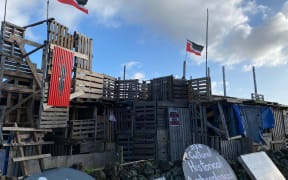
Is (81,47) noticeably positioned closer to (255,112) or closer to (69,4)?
(69,4)

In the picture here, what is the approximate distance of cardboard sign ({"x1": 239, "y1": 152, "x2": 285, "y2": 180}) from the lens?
9.01 metres

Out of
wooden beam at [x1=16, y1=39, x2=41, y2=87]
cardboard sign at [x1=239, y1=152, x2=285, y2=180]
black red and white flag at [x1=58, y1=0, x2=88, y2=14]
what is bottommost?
cardboard sign at [x1=239, y1=152, x2=285, y2=180]

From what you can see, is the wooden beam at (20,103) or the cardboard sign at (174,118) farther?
the cardboard sign at (174,118)

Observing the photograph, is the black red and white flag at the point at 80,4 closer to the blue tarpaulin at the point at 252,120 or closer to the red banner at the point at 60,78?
the red banner at the point at 60,78

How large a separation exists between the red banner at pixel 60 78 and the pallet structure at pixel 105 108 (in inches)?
10.0

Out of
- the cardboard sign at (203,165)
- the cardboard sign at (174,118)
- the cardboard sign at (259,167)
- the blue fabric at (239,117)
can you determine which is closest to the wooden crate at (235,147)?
the blue fabric at (239,117)

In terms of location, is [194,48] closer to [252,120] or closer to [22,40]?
[252,120]

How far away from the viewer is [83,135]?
13977mm

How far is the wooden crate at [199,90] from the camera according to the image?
563 inches

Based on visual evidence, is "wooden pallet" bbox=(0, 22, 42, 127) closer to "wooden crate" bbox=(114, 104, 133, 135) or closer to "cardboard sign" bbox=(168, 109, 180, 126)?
"wooden crate" bbox=(114, 104, 133, 135)

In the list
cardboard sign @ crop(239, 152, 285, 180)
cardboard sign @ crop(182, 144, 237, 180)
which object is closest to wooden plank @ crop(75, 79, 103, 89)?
cardboard sign @ crop(182, 144, 237, 180)

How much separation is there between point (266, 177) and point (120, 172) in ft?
21.6

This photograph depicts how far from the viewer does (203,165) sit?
7.78m

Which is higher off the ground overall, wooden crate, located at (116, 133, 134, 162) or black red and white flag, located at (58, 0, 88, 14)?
black red and white flag, located at (58, 0, 88, 14)
